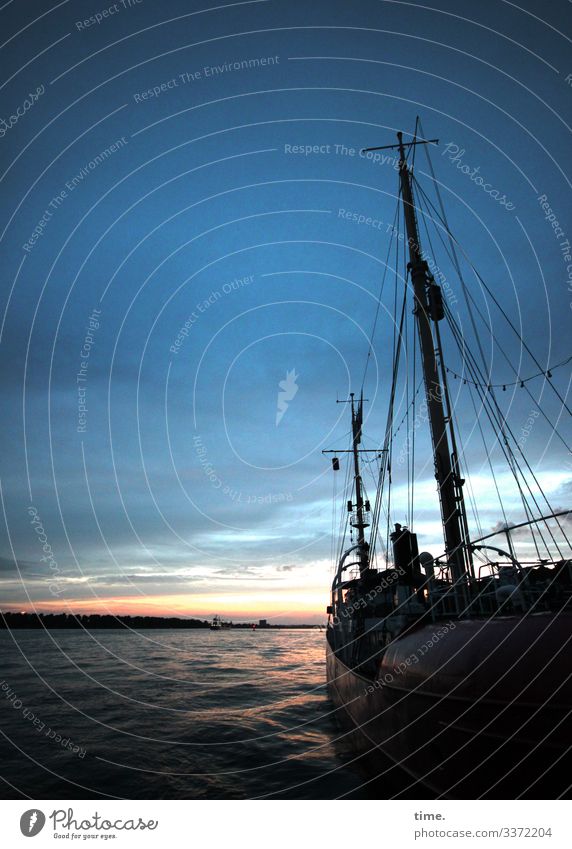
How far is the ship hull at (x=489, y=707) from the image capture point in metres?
5.61

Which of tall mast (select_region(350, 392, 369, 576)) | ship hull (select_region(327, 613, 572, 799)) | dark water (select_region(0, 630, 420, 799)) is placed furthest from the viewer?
tall mast (select_region(350, 392, 369, 576))

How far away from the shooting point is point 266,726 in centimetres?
2100

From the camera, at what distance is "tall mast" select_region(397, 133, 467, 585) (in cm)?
1361

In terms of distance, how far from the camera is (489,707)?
21.0 ft

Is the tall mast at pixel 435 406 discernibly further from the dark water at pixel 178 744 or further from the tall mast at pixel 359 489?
the tall mast at pixel 359 489

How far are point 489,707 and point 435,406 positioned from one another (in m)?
10.2
